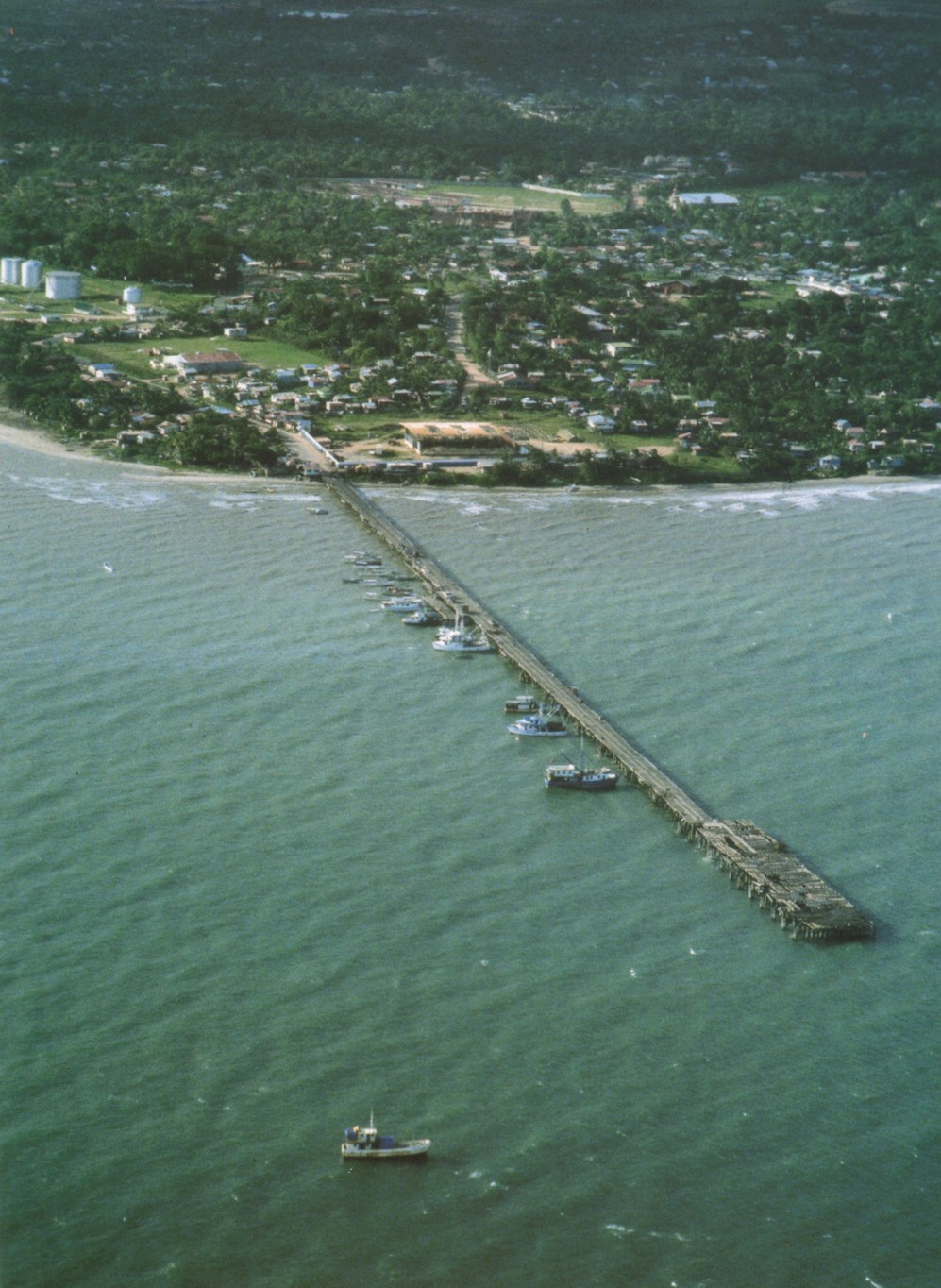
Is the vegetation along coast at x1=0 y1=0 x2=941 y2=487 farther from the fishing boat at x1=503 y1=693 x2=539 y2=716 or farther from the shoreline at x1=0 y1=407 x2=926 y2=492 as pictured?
the fishing boat at x1=503 y1=693 x2=539 y2=716

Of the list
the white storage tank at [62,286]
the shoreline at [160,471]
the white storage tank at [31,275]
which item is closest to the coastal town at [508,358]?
the white storage tank at [62,286]

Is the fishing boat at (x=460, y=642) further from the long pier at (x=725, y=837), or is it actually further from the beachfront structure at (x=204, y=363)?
the beachfront structure at (x=204, y=363)


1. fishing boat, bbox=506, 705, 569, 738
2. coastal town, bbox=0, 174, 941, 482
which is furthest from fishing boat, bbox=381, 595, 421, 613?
coastal town, bbox=0, 174, 941, 482

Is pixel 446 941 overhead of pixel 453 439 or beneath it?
beneath

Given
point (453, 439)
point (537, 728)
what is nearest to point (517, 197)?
point (453, 439)

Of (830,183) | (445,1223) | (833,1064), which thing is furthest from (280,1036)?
(830,183)

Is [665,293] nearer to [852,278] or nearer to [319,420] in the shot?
[852,278]

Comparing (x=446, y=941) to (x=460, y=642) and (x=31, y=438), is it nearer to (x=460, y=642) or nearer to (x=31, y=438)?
(x=460, y=642)
